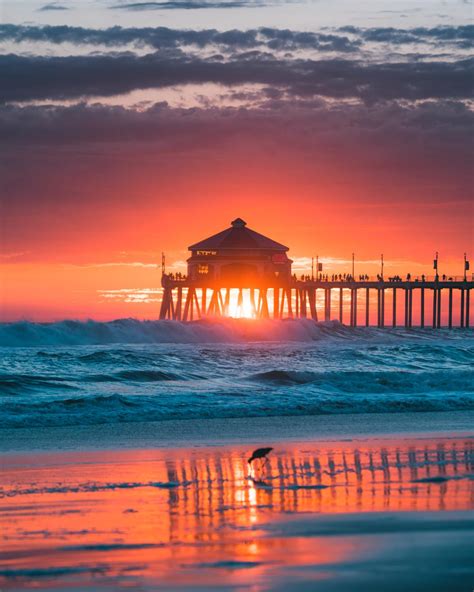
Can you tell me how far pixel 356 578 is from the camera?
24.3 feet

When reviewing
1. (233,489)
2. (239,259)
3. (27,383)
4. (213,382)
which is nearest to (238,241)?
(239,259)

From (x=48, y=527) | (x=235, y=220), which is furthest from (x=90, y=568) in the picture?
(x=235, y=220)

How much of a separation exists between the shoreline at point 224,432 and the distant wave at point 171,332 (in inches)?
1454

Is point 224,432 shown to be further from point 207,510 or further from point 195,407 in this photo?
point 207,510

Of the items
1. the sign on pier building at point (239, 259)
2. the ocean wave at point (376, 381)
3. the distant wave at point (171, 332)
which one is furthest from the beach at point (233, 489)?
the sign on pier building at point (239, 259)

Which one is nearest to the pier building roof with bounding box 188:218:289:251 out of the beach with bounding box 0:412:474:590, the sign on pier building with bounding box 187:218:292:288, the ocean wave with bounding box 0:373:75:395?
the sign on pier building with bounding box 187:218:292:288

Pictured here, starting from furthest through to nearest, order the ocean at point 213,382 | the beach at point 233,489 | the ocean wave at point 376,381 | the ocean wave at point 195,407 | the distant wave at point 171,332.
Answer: the distant wave at point 171,332
the ocean wave at point 376,381
the ocean at point 213,382
the ocean wave at point 195,407
the beach at point 233,489

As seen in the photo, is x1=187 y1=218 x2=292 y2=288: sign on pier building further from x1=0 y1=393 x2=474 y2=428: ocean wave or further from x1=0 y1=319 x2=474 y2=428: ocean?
x1=0 y1=393 x2=474 y2=428: ocean wave

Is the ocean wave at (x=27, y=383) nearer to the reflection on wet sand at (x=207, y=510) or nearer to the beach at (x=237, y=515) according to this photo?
the beach at (x=237, y=515)

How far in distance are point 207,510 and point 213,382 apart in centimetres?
2041

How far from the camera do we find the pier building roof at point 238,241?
73.4m

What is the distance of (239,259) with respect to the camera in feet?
240

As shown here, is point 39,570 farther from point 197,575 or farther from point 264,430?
point 264,430

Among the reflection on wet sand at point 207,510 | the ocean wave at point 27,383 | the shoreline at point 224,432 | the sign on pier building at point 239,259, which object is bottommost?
the ocean wave at point 27,383
